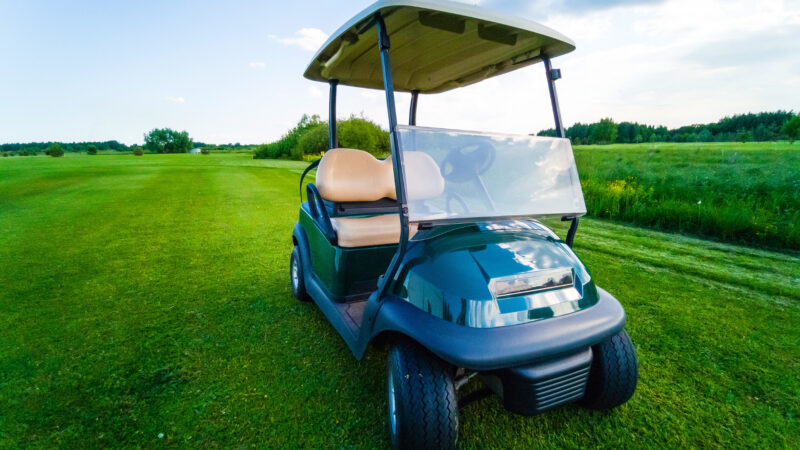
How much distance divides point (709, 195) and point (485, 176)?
7210 mm

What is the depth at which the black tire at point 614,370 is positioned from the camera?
172 centimetres

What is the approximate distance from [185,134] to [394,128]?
88762mm

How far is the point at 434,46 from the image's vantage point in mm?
2193

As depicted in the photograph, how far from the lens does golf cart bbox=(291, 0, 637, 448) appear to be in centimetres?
138

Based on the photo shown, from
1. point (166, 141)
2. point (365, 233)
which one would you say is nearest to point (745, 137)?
point (365, 233)

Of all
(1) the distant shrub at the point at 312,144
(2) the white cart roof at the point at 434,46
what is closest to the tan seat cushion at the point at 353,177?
(2) the white cart roof at the point at 434,46

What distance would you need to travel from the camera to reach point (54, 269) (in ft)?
13.1

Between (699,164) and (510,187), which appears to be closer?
(510,187)

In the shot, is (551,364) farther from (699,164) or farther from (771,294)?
(699,164)

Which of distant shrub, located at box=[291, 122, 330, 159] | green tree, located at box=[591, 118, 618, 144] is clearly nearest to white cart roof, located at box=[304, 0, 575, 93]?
distant shrub, located at box=[291, 122, 330, 159]

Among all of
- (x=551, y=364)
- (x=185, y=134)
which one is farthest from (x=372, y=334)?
(x=185, y=134)

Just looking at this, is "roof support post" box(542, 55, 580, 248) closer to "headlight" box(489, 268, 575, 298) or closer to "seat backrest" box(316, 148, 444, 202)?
"headlight" box(489, 268, 575, 298)

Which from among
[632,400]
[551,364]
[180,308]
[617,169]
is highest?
[617,169]

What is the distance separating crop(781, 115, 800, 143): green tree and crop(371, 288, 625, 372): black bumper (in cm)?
2669
